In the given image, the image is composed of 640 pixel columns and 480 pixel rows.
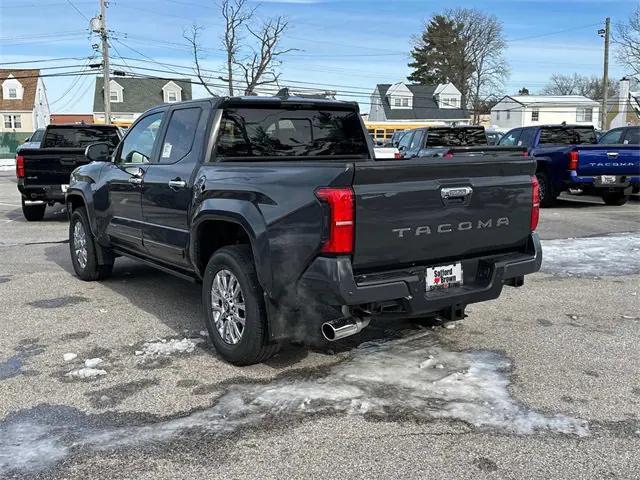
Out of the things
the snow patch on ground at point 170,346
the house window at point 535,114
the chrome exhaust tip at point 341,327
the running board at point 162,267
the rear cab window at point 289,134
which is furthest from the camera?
the house window at point 535,114

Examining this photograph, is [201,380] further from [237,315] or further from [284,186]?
[284,186]

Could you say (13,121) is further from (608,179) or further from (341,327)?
(341,327)

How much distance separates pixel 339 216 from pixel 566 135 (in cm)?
1285

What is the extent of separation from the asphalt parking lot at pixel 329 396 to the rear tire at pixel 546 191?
301 inches

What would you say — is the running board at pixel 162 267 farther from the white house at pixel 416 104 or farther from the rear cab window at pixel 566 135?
the white house at pixel 416 104

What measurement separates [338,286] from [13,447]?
1.93 m

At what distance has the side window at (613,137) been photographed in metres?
15.3

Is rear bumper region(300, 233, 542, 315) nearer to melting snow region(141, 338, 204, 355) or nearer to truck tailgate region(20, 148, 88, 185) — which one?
melting snow region(141, 338, 204, 355)

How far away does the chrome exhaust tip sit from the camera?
12.8 ft

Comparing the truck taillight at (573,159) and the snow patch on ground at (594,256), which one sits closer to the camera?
the snow patch on ground at (594,256)

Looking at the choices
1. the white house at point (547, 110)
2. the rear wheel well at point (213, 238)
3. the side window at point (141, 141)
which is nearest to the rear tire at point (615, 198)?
the side window at point (141, 141)

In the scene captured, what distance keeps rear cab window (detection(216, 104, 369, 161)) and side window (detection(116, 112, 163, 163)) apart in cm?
101

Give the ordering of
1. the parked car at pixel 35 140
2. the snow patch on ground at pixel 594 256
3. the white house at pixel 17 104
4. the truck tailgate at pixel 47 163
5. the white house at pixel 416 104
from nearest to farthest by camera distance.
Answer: the snow patch on ground at pixel 594 256
the truck tailgate at pixel 47 163
the parked car at pixel 35 140
the white house at pixel 17 104
the white house at pixel 416 104

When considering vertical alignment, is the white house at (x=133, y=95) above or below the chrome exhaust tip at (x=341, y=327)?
above
